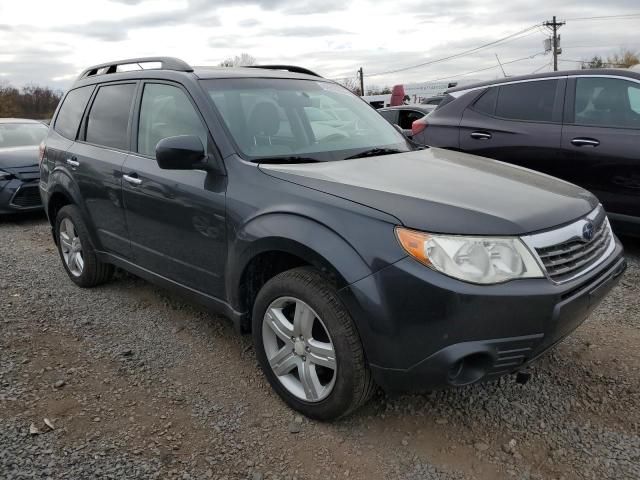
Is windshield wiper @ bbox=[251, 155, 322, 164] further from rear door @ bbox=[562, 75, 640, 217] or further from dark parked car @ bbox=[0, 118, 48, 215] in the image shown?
dark parked car @ bbox=[0, 118, 48, 215]

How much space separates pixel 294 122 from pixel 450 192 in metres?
1.23

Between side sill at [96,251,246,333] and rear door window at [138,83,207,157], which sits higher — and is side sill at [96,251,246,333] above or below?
below

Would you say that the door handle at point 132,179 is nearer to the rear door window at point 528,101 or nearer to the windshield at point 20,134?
the rear door window at point 528,101

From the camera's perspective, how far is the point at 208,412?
9.13 feet

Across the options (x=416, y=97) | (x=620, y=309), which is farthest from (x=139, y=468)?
(x=416, y=97)

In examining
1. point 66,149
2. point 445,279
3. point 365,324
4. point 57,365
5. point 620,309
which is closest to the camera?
point 445,279

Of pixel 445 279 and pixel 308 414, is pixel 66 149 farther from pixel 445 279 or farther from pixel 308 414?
pixel 445 279

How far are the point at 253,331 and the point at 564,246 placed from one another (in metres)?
1.54

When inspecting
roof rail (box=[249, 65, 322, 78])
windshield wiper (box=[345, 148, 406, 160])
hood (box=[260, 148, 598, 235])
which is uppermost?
roof rail (box=[249, 65, 322, 78])

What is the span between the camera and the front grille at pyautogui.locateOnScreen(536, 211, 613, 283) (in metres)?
2.25

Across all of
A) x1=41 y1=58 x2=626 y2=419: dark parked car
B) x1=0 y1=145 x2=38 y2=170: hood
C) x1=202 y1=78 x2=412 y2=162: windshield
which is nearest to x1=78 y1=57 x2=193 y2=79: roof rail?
x1=41 y1=58 x2=626 y2=419: dark parked car

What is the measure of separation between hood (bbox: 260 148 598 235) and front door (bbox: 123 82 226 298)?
0.45 meters

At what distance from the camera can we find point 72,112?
15.1 ft

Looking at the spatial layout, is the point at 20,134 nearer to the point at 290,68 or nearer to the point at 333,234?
the point at 290,68
